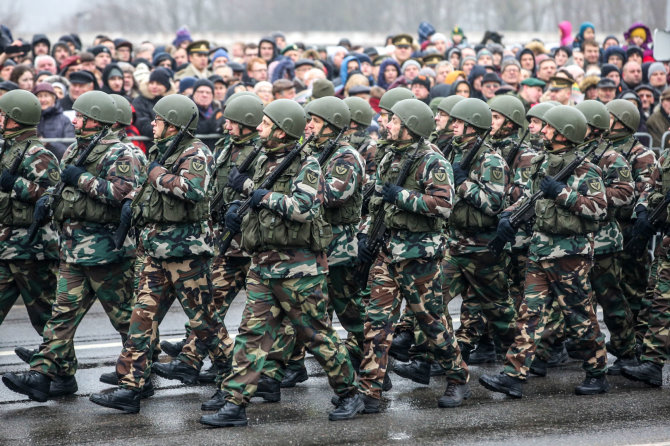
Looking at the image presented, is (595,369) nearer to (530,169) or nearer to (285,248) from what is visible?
(530,169)

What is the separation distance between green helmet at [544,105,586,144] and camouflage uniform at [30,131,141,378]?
10.5 feet

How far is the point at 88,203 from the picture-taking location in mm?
8336

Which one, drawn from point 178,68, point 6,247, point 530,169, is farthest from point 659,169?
point 178,68

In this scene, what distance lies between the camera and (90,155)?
836 centimetres

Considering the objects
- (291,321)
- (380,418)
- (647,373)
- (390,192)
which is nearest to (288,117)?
(390,192)

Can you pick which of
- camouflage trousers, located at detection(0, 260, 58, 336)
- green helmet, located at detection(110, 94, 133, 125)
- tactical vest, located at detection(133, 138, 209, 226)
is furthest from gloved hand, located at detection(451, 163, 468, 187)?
camouflage trousers, located at detection(0, 260, 58, 336)

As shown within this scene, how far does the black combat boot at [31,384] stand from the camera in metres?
7.96

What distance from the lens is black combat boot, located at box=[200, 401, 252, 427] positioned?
739 centimetres

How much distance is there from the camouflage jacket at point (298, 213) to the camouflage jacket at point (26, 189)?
1.95m

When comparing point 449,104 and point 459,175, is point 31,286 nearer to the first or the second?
point 459,175

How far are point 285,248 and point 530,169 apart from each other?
103 inches

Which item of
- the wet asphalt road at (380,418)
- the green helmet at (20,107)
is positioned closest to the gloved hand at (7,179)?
the green helmet at (20,107)

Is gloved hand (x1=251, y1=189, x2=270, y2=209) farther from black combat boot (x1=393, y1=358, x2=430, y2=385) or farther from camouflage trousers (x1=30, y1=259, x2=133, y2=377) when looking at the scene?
black combat boot (x1=393, y1=358, x2=430, y2=385)

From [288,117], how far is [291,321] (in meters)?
1.43
